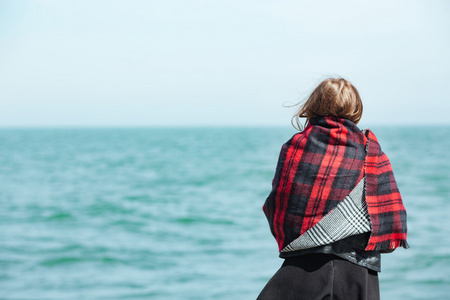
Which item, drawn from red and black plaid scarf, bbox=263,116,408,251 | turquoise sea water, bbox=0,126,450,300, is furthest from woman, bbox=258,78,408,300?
turquoise sea water, bbox=0,126,450,300

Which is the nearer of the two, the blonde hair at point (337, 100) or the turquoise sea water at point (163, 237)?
the blonde hair at point (337, 100)

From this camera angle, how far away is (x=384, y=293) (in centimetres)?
747

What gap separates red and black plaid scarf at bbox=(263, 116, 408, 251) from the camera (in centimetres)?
203

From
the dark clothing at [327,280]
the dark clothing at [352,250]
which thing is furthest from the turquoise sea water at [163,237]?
the dark clothing at [352,250]

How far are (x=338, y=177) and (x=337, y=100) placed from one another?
11.8 inches

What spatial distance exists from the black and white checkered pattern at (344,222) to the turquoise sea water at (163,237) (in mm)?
5453

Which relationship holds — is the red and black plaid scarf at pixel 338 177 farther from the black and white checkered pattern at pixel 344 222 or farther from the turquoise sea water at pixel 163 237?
the turquoise sea water at pixel 163 237

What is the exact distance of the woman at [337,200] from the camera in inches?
79.8

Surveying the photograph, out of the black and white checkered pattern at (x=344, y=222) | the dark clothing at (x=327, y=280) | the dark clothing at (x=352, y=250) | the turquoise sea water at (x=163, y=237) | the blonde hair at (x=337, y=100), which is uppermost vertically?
the blonde hair at (x=337, y=100)

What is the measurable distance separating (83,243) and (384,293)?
6.53 metres

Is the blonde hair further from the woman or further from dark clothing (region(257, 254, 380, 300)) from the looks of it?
dark clothing (region(257, 254, 380, 300))

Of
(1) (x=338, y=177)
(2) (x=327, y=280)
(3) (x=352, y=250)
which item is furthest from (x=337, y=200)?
(2) (x=327, y=280)

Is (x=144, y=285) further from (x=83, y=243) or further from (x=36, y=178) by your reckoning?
(x=36, y=178)

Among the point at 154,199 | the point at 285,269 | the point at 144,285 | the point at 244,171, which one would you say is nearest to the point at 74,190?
the point at 154,199
